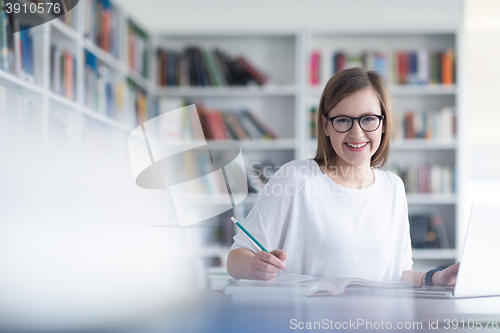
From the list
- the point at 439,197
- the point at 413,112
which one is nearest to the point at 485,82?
the point at 413,112

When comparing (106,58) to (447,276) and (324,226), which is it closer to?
(324,226)

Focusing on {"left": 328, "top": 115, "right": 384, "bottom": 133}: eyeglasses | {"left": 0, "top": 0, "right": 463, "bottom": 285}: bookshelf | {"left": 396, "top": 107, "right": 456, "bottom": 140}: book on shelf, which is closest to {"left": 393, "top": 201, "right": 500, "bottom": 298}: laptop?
{"left": 328, "top": 115, "right": 384, "bottom": 133}: eyeglasses

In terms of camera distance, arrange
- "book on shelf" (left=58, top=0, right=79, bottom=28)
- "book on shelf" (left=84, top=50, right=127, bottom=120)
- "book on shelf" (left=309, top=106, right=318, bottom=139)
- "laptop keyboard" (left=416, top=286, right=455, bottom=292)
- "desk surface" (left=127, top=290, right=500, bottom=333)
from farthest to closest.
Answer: "book on shelf" (left=309, top=106, right=318, bottom=139)
"book on shelf" (left=84, top=50, right=127, bottom=120)
"book on shelf" (left=58, top=0, right=79, bottom=28)
"laptop keyboard" (left=416, top=286, right=455, bottom=292)
"desk surface" (left=127, top=290, right=500, bottom=333)

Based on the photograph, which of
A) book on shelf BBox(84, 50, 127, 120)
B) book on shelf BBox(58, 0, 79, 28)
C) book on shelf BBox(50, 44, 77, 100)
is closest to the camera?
book on shelf BBox(50, 44, 77, 100)

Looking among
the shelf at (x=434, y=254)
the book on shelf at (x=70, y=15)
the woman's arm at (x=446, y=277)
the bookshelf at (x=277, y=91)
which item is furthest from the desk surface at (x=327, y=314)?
the shelf at (x=434, y=254)

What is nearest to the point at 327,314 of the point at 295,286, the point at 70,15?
the point at 295,286

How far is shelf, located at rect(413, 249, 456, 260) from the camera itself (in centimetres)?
273

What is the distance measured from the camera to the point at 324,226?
3.51 ft

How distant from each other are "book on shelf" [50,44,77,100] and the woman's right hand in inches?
58.5

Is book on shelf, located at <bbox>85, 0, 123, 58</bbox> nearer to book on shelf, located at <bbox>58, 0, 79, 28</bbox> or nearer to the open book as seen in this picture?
book on shelf, located at <bbox>58, 0, 79, 28</bbox>

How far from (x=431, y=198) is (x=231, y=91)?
1.43 metres

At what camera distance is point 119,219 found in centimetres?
213

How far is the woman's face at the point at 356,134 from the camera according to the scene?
1049 mm

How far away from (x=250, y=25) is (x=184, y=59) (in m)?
0.49
